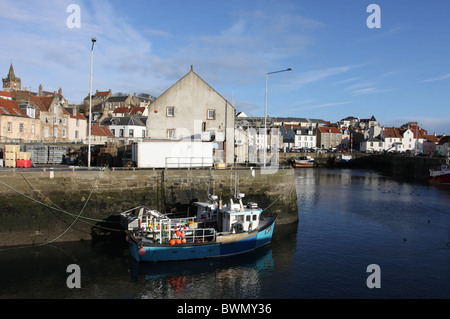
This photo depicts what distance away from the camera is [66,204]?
73.9 feet

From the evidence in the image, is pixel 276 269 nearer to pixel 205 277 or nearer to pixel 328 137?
pixel 205 277

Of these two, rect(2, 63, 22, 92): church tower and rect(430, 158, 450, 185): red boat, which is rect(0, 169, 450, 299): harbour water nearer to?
rect(430, 158, 450, 185): red boat

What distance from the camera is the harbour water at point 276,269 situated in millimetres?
16391

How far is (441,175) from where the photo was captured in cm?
5981

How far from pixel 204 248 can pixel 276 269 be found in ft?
14.5

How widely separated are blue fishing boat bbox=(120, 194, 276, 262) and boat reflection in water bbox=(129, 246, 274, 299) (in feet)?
1.86

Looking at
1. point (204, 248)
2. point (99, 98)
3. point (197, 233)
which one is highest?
point (99, 98)

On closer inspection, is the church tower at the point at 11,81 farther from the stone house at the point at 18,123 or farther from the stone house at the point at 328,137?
the stone house at the point at 328,137

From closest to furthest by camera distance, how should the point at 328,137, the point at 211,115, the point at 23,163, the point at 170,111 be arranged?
the point at 23,163 < the point at 170,111 < the point at 211,115 < the point at 328,137

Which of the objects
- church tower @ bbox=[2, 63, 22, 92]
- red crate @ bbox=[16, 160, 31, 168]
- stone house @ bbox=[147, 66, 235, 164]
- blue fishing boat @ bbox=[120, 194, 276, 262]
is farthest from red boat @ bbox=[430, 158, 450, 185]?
church tower @ bbox=[2, 63, 22, 92]

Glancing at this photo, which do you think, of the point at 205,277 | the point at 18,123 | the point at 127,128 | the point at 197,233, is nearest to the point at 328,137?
the point at 127,128

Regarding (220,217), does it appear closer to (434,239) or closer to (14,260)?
(14,260)
